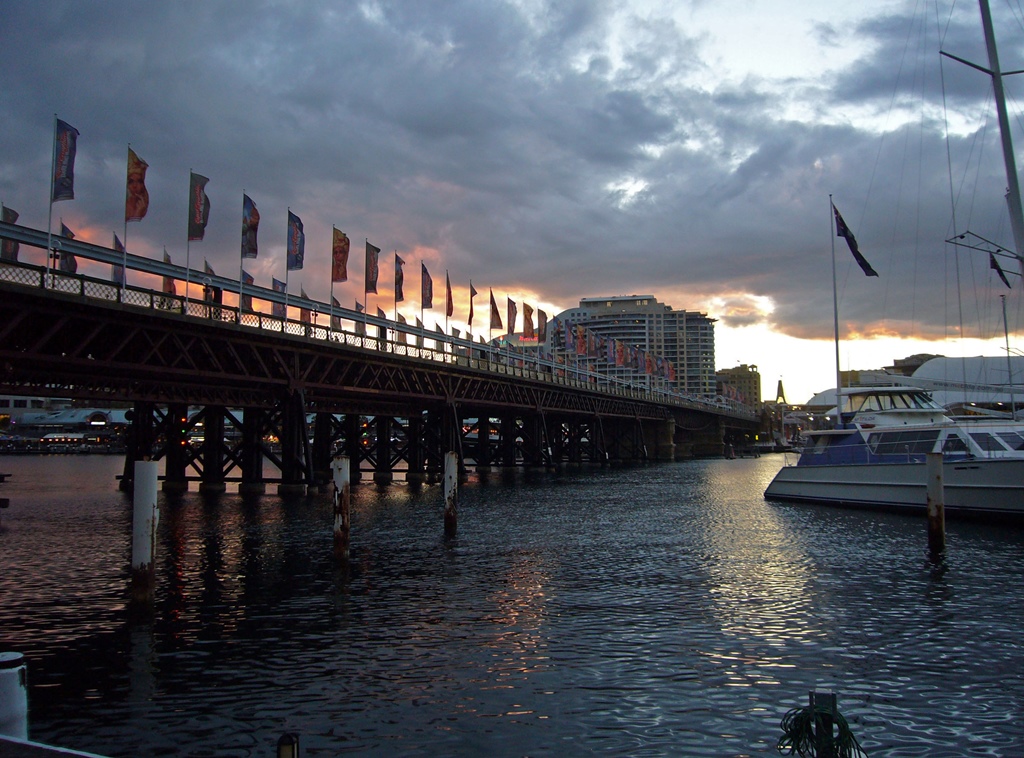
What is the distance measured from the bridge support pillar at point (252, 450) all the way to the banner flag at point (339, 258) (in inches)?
429

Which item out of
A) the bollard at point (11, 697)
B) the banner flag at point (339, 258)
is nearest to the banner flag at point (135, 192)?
the banner flag at point (339, 258)

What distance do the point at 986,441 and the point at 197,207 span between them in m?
40.4

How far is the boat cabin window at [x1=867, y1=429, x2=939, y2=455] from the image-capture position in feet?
119

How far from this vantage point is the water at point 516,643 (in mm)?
10617

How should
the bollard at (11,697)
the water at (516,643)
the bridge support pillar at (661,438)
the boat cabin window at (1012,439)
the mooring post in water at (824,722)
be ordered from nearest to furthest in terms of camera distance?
the bollard at (11,697)
the mooring post in water at (824,722)
the water at (516,643)
the boat cabin window at (1012,439)
the bridge support pillar at (661,438)

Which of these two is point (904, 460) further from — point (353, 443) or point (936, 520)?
point (353, 443)

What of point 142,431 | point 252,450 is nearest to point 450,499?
point 252,450

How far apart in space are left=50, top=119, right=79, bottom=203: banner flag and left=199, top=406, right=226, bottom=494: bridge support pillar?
21.5 m

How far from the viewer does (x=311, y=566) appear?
23812 millimetres

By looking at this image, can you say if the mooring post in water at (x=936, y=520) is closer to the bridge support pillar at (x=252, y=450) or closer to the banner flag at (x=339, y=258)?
the banner flag at (x=339, y=258)

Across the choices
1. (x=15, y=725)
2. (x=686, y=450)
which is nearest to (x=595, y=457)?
(x=686, y=450)

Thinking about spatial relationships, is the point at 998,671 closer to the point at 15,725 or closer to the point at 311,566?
the point at 15,725

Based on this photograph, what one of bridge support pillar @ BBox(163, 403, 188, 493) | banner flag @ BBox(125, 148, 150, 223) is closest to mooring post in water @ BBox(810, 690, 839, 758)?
banner flag @ BBox(125, 148, 150, 223)

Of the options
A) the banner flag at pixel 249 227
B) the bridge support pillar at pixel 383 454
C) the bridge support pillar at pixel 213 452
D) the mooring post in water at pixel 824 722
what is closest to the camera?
the mooring post in water at pixel 824 722
